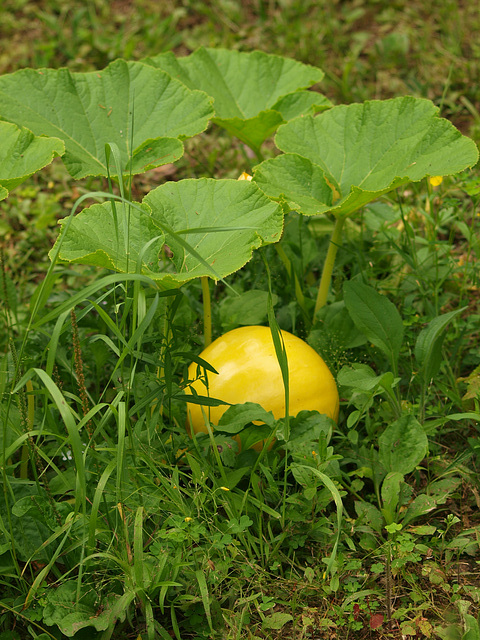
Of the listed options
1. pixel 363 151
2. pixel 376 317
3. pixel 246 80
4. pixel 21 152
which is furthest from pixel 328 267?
pixel 21 152

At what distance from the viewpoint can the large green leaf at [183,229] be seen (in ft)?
6.25

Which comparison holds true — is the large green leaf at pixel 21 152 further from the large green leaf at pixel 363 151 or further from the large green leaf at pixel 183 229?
the large green leaf at pixel 363 151

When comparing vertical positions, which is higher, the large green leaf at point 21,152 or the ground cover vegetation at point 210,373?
the large green leaf at point 21,152

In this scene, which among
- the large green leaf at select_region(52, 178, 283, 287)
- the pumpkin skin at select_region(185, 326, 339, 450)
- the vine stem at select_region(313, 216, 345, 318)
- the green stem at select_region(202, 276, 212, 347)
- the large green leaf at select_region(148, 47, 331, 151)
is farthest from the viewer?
the large green leaf at select_region(148, 47, 331, 151)

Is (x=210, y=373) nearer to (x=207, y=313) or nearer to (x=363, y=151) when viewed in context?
(x=207, y=313)

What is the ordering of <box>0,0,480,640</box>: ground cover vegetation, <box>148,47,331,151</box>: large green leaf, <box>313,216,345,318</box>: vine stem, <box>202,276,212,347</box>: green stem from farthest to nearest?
<box>148,47,331,151</box>: large green leaf < <box>313,216,345,318</box>: vine stem < <box>202,276,212,347</box>: green stem < <box>0,0,480,640</box>: ground cover vegetation

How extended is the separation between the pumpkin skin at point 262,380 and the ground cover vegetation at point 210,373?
5 cm

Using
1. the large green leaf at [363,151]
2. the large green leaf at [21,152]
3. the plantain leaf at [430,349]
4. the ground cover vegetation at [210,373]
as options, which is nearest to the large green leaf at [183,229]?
the ground cover vegetation at [210,373]

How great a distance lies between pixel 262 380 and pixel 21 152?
42.7 inches

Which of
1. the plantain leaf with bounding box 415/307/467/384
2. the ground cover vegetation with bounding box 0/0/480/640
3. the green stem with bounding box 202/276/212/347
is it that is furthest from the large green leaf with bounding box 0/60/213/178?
the plantain leaf with bounding box 415/307/467/384

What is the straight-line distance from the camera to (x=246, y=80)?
287 cm

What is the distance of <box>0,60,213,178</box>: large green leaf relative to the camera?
2.43m

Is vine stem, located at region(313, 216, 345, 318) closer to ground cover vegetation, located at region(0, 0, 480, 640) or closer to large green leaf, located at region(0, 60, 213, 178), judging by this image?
ground cover vegetation, located at region(0, 0, 480, 640)

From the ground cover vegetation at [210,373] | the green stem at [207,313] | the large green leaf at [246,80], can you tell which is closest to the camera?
the ground cover vegetation at [210,373]
